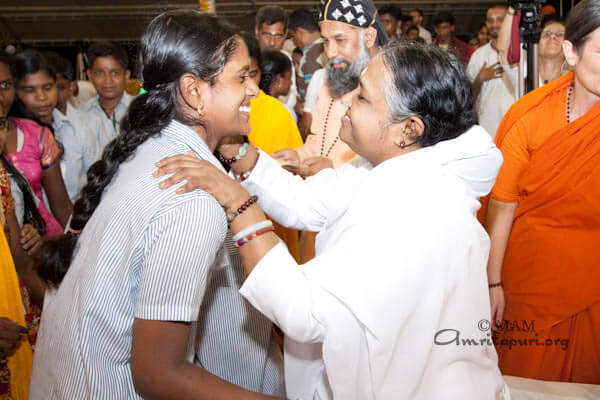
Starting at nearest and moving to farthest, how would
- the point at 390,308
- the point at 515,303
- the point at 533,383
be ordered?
the point at 390,308 → the point at 533,383 → the point at 515,303

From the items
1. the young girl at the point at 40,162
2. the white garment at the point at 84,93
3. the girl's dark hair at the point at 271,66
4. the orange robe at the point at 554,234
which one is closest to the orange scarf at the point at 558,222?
the orange robe at the point at 554,234

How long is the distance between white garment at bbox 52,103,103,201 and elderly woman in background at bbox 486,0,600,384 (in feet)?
9.38

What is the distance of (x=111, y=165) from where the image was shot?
1291 mm

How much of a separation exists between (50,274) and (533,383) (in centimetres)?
157

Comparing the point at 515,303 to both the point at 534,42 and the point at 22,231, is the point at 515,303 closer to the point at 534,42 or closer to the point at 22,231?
the point at 534,42

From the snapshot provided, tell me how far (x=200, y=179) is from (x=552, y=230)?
5.27ft

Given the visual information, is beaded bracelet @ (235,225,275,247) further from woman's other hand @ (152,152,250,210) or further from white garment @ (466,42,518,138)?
white garment @ (466,42,518,138)

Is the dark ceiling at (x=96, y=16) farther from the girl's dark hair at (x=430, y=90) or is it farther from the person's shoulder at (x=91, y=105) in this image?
the girl's dark hair at (x=430, y=90)

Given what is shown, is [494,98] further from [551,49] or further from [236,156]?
[236,156]

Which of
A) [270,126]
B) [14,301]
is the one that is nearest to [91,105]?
[270,126]

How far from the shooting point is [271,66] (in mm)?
4070

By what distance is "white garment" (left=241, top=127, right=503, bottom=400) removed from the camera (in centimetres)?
112

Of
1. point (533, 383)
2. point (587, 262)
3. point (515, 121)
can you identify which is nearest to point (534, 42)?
point (515, 121)

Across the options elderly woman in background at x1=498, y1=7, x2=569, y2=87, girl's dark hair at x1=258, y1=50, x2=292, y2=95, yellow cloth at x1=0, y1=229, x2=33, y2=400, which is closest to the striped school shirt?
yellow cloth at x1=0, y1=229, x2=33, y2=400
